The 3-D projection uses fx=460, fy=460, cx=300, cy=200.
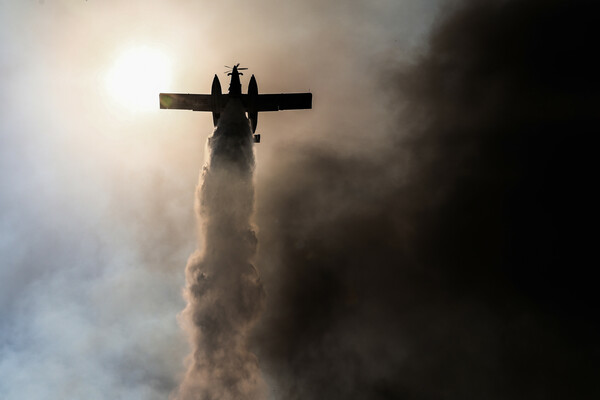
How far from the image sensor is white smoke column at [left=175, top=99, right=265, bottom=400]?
2445 inches

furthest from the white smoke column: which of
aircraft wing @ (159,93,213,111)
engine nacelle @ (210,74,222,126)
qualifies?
aircraft wing @ (159,93,213,111)

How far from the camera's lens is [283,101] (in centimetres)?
6619

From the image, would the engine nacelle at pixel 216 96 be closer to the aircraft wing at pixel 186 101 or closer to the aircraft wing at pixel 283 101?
the aircraft wing at pixel 186 101

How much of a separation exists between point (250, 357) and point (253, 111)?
113 ft

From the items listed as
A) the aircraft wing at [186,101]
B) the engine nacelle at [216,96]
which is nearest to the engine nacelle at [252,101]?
the engine nacelle at [216,96]

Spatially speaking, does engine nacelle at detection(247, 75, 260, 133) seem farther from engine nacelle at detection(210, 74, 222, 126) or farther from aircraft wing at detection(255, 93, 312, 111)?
engine nacelle at detection(210, 74, 222, 126)

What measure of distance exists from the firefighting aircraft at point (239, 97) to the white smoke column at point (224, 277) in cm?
141

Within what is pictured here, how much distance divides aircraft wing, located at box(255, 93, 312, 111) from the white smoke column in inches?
143

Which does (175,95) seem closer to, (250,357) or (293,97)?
(293,97)

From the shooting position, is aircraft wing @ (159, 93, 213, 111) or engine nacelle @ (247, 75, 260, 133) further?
aircraft wing @ (159, 93, 213, 111)

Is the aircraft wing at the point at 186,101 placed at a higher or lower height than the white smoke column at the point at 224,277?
higher

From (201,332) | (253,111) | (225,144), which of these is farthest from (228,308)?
(253,111)

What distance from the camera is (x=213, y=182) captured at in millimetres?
63438

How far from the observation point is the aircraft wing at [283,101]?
6481cm
